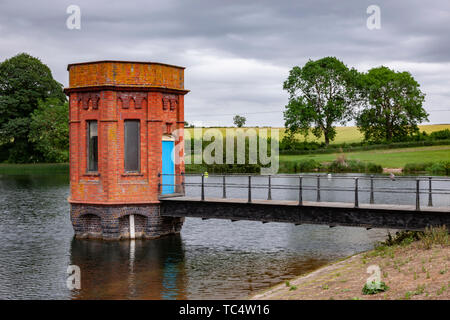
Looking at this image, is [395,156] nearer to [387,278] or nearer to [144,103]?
[144,103]

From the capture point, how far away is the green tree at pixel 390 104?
237ft

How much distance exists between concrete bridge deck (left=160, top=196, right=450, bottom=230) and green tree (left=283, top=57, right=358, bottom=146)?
164ft

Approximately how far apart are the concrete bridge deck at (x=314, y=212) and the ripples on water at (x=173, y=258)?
1.35m

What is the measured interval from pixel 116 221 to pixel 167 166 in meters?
3.17

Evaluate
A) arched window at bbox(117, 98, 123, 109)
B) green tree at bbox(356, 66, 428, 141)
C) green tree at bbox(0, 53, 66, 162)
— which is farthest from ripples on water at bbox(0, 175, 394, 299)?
green tree at bbox(356, 66, 428, 141)

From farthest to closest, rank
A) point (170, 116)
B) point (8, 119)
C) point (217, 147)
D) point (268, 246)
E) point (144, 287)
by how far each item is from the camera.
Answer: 1. point (8, 119)
2. point (217, 147)
3. point (170, 116)
4. point (268, 246)
5. point (144, 287)

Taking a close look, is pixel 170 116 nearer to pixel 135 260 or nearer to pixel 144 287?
pixel 135 260

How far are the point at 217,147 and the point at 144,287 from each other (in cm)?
4553

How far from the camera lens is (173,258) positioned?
19266 mm

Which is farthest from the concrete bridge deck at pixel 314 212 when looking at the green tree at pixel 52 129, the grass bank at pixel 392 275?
the green tree at pixel 52 129

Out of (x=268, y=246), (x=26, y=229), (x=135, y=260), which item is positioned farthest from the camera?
(x=26, y=229)

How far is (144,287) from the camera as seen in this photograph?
1540cm

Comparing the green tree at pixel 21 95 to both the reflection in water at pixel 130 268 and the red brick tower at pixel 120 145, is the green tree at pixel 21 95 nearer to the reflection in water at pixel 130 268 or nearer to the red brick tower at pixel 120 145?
the red brick tower at pixel 120 145
